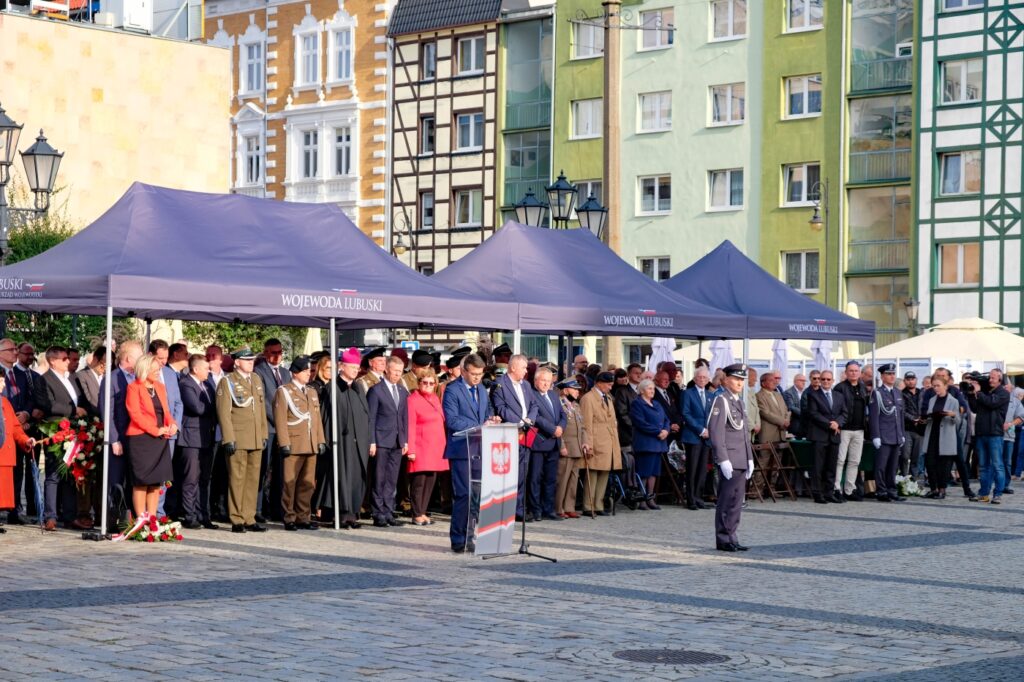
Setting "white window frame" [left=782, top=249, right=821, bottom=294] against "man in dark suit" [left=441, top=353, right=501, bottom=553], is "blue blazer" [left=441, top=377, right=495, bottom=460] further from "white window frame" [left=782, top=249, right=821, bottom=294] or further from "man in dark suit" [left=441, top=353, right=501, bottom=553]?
"white window frame" [left=782, top=249, right=821, bottom=294]

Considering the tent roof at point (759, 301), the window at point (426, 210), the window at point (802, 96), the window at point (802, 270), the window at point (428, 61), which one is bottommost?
the tent roof at point (759, 301)

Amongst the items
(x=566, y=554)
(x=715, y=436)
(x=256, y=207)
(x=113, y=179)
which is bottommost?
(x=566, y=554)

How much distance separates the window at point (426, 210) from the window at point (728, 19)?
12519 millimetres

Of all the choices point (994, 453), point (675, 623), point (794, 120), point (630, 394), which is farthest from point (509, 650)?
point (794, 120)

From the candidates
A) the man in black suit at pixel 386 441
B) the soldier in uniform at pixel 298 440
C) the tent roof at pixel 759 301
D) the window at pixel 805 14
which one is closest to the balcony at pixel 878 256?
the window at pixel 805 14

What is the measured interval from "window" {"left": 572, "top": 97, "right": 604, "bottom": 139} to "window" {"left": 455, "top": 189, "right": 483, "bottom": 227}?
453cm

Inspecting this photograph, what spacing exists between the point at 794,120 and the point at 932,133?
467 centimetres

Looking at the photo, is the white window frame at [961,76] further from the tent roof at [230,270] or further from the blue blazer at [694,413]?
the tent roof at [230,270]

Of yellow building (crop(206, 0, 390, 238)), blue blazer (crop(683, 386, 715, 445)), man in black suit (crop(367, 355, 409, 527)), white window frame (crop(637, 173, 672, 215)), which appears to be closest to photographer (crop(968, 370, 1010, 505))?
blue blazer (crop(683, 386, 715, 445))

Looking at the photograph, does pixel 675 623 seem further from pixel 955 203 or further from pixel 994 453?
pixel 955 203

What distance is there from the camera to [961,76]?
166 feet

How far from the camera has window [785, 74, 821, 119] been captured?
53.7m

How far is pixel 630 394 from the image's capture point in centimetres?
2272

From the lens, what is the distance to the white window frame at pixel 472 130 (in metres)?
61.4
